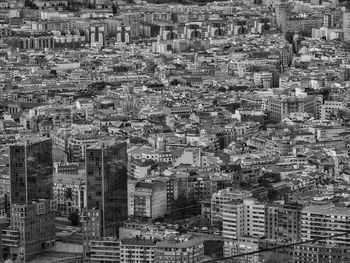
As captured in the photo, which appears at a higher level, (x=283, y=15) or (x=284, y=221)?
(x=284, y=221)

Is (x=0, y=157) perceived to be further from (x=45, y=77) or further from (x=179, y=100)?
(x=45, y=77)

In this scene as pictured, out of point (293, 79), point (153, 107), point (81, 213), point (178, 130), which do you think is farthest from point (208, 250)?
point (293, 79)

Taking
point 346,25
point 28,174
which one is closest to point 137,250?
point 28,174

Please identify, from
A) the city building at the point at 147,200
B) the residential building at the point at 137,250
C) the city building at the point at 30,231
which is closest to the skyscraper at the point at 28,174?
the city building at the point at 30,231

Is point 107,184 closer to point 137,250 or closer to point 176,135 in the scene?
point 137,250

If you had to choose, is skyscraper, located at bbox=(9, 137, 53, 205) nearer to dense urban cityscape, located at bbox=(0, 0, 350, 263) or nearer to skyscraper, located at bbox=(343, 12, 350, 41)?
dense urban cityscape, located at bbox=(0, 0, 350, 263)

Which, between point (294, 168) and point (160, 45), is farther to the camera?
point (160, 45)
